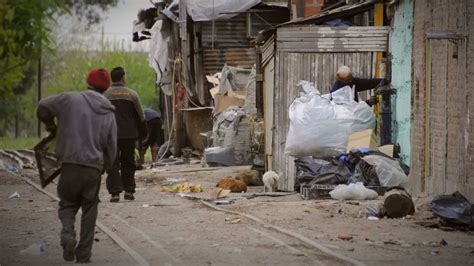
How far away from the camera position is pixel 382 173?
16719 mm

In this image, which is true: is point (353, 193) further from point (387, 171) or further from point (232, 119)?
point (232, 119)

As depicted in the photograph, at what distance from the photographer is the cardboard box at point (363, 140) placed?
57.4 ft

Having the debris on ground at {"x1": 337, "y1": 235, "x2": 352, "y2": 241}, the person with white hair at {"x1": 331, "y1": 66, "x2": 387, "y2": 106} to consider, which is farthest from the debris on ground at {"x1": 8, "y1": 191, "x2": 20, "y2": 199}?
the debris on ground at {"x1": 337, "y1": 235, "x2": 352, "y2": 241}

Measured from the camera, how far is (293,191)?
18.6 meters

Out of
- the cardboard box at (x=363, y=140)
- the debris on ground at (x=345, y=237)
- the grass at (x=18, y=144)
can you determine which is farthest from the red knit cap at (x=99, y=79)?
the grass at (x=18, y=144)

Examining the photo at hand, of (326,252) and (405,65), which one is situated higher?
(405,65)

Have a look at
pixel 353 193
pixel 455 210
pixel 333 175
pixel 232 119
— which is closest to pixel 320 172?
pixel 333 175

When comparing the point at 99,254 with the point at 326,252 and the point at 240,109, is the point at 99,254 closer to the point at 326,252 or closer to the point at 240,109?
the point at 326,252

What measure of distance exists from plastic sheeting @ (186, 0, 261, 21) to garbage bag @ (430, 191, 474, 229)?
15.3 meters

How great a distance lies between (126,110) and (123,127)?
0.26m

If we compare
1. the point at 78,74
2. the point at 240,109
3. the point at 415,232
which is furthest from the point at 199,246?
the point at 78,74

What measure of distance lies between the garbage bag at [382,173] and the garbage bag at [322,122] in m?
0.93

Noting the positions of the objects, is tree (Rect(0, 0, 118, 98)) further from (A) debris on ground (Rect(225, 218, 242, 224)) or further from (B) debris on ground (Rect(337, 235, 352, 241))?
(B) debris on ground (Rect(337, 235, 352, 241))

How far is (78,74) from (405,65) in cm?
7152
